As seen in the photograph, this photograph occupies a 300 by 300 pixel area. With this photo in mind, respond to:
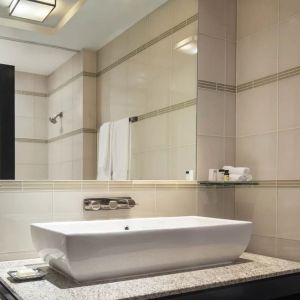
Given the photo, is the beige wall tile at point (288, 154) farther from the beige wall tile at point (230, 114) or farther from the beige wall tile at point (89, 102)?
the beige wall tile at point (89, 102)

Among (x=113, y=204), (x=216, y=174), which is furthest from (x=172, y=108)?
(x=113, y=204)

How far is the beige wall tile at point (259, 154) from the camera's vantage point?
2162 mm

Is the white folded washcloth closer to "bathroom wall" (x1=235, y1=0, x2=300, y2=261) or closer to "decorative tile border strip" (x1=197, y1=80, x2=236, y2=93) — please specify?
"bathroom wall" (x1=235, y1=0, x2=300, y2=261)

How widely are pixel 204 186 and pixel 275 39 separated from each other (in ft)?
2.87

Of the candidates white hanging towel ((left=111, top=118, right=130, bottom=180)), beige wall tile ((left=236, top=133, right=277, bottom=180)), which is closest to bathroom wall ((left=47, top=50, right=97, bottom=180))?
white hanging towel ((left=111, top=118, right=130, bottom=180))

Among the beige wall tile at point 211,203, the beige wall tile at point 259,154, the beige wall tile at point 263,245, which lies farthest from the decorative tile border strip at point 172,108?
the beige wall tile at point 263,245

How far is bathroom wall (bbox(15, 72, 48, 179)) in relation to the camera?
1822 mm

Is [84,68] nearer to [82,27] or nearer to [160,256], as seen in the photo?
[82,27]

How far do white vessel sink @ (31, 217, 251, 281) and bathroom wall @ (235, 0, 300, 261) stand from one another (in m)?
0.42

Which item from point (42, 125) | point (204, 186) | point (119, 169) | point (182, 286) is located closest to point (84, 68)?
point (42, 125)

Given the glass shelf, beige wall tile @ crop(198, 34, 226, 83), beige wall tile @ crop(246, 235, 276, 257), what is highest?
beige wall tile @ crop(198, 34, 226, 83)

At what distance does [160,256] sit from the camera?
1.55 m

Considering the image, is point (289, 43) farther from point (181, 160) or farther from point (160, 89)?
point (181, 160)

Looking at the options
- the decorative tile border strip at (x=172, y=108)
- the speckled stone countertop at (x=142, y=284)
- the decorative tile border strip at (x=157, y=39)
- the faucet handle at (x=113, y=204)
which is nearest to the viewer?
the speckled stone countertop at (x=142, y=284)
